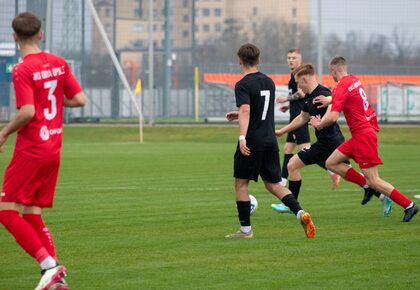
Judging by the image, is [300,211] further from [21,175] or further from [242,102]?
[21,175]

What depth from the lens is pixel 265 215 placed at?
45.4 ft

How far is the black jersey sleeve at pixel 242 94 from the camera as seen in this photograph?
36.4 ft

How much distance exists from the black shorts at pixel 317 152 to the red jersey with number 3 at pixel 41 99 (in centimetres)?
626

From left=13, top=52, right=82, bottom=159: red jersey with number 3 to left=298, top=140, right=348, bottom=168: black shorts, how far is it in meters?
6.26

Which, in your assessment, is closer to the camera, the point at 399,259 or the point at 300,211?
the point at 399,259

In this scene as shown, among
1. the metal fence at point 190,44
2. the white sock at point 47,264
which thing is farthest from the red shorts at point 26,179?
the metal fence at point 190,44

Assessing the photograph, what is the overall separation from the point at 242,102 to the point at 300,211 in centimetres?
135

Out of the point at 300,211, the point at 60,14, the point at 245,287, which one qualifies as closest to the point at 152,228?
the point at 300,211

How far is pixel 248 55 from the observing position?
1110cm

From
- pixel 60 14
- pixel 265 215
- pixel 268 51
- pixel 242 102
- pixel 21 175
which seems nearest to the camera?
pixel 21 175

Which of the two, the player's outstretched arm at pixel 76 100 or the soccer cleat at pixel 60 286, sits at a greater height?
the player's outstretched arm at pixel 76 100

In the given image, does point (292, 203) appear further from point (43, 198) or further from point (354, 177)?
point (43, 198)

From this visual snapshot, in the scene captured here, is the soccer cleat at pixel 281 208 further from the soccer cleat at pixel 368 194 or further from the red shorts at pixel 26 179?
the red shorts at pixel 26 179

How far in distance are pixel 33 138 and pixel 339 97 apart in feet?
17.4
